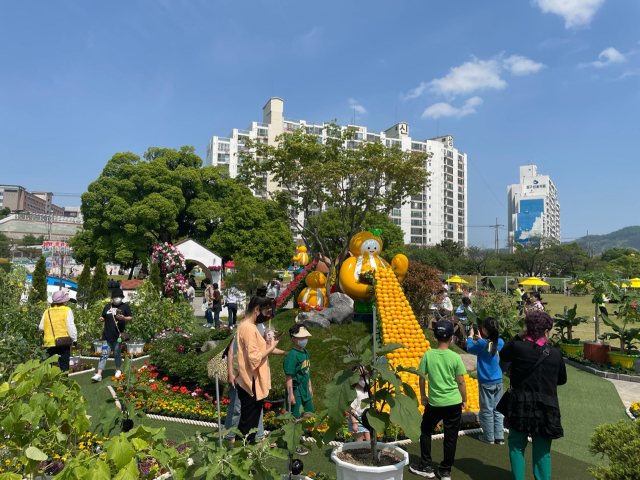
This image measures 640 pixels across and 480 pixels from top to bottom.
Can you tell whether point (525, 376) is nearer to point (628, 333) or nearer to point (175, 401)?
point (175, 401)

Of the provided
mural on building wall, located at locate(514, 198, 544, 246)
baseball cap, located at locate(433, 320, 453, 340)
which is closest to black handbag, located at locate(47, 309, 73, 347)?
baseball cap, located at locate(433, 320, 453, 340)

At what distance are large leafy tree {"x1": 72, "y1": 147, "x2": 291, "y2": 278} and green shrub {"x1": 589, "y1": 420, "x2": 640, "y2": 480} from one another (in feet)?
89.4

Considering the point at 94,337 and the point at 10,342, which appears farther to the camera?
the point at 94,337

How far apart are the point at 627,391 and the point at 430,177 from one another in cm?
7866

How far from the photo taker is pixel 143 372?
28.3 feet

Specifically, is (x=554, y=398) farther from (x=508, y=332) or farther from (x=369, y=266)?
(x=369, y=266)

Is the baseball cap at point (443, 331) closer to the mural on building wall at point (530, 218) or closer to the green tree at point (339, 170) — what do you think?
the green tree at point (339, 170)

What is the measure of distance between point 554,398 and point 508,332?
4.21 meters

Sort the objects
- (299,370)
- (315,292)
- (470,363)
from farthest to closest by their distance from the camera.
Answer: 1. (315,292)
2. (470,363)
3. (299,370)

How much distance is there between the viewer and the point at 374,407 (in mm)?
3162

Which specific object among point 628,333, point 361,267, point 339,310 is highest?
point 361,267

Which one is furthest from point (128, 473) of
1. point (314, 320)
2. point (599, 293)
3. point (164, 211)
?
point (164, 211)

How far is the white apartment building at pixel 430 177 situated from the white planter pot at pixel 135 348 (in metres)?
65.2

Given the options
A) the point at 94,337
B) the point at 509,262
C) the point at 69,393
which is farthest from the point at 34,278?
the point at 509,262
